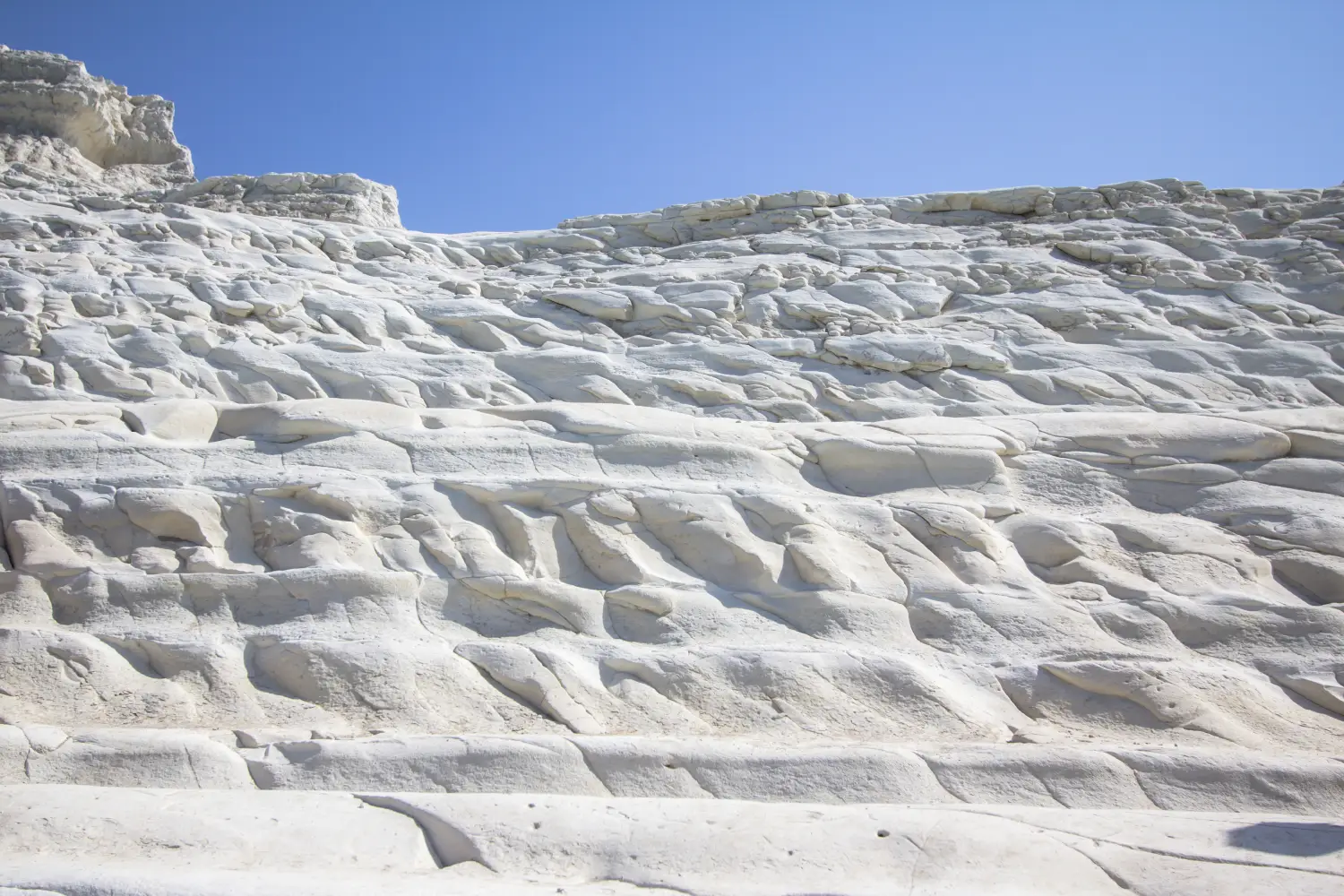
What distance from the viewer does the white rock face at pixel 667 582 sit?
3541 millimetres

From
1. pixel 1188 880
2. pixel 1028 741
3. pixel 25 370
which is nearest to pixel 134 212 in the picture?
pixel 25 370

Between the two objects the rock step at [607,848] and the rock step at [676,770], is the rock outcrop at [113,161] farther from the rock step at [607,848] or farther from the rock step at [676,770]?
the rock step at [607,848]

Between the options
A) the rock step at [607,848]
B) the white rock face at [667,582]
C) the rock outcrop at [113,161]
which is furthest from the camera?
the rock outcrop at [113,161]

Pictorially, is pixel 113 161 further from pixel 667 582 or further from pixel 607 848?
pixel 607 848

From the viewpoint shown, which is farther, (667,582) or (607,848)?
(667,582)

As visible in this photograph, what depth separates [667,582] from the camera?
552 cm

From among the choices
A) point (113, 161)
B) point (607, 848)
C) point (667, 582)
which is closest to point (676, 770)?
point (607, 848)

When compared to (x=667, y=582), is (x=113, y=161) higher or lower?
higher

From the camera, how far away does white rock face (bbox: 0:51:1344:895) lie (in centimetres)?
354

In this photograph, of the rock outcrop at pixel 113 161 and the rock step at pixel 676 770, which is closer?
the rock step at pixel 676 770

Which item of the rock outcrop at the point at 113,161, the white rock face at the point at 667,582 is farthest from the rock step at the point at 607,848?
the rock outcrop at the point at 113,161

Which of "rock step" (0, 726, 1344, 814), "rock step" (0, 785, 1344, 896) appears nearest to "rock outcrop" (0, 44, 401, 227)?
"rock step" (0, 726, 1344, 814)

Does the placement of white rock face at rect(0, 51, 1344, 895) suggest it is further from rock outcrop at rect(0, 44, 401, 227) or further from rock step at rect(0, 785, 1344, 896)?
rock outcrop at rect(0, 44, 401, 227)

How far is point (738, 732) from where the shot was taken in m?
4.59
